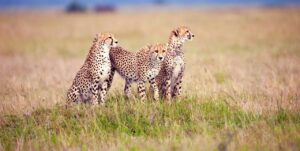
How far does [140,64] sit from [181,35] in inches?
26.4

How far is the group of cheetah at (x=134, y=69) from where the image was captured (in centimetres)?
765

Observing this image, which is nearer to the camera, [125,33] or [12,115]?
[12,115]

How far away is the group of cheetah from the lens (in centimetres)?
765

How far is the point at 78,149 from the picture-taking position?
586cm

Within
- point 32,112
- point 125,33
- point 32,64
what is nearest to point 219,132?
point 32,112

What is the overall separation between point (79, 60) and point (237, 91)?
23.4 ft

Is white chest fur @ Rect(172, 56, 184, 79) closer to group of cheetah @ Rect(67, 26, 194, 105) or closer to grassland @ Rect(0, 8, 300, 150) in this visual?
group of cheetah @ Rect(67, 26, 194, 105)

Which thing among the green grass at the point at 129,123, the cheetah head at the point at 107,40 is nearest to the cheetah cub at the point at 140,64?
the cheetah head at the point at 107,40

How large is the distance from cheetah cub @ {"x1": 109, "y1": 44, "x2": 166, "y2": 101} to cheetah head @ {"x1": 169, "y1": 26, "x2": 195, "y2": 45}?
0.31 m

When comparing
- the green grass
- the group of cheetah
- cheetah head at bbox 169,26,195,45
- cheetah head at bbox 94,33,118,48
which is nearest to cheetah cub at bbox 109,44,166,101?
the group of cheetah

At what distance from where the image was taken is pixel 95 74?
25.0 ft

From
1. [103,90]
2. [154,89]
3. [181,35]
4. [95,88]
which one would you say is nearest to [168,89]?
[154,89]

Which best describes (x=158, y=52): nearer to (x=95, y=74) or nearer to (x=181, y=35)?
(x=181, y=35)

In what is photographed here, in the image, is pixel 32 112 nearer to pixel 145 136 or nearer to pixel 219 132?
pixel 145 136
